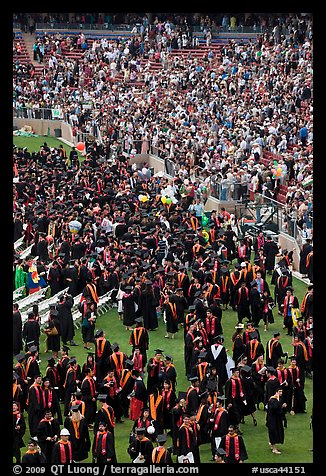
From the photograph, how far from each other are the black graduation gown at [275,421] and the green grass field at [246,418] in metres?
0.21

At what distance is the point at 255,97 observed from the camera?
39.4 meters

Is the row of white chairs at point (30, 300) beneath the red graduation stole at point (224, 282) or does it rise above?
beneath

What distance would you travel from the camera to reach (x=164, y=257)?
26.5 meters

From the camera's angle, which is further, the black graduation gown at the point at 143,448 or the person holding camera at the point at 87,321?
the person holding camera at the point at 87,321

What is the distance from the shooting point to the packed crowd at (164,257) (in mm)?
18547

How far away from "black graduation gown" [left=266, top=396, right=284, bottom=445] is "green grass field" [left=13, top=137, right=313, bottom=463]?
213mm

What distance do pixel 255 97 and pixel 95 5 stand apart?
26.7 m

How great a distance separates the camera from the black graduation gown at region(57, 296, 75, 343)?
2259cm

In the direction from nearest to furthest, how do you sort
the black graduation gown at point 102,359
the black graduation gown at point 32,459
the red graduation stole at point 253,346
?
the black graduation gown at point 32,459 < the black graduation gown at point 102,359 < the red graduation stole at point 253,346

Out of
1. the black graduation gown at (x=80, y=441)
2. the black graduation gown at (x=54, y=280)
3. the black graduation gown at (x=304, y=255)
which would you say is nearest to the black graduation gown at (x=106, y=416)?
the black graduation gown at (x=80, y=441)

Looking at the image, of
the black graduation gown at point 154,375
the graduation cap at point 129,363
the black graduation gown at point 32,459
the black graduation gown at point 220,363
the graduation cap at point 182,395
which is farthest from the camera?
the black graduation gown at point 220,363

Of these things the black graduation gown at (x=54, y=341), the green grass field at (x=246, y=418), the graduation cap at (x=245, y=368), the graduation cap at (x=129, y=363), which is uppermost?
the graduation cap at (x=245, y=368)

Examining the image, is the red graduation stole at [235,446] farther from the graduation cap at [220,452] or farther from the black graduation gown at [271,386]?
the black graduation gown at [271,386]

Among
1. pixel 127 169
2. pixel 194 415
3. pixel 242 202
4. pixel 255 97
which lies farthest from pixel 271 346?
pixel 255 97
